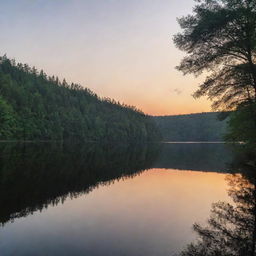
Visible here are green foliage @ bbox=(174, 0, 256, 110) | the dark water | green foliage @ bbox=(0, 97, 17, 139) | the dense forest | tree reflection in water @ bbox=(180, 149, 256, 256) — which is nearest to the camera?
tree reflection in water @ bbox=(180, 149, 256, 256)

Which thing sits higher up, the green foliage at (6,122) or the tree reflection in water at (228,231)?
the green foliage at (6,122)

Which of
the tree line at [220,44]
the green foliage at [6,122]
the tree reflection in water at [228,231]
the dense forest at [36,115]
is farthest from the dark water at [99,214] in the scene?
the dense forest at [36,115]

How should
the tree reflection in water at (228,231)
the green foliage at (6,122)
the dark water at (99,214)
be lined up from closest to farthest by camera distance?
the tree reflection in water at (228,231) < the dark water at (99,214) < the green foliage at (6,122)

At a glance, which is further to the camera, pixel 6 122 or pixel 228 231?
pixel 6 122

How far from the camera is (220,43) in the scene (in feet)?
61.8

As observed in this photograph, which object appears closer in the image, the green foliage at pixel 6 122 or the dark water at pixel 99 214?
the dark water at pixel 99 214

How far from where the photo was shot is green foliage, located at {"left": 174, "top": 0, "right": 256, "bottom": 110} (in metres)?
17.6

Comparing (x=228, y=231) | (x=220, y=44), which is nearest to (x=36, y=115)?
(x=220, y=44)

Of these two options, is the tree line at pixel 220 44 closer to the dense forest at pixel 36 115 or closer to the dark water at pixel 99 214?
the dark water at pixel 99 214

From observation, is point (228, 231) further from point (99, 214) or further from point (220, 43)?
point (220, 43)

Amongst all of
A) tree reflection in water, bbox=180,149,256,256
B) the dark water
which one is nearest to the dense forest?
the dark water

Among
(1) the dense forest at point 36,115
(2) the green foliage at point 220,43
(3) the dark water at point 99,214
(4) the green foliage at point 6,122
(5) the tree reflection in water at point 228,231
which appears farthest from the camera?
(1) the dense forest at point 36,115

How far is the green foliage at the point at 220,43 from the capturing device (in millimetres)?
17609

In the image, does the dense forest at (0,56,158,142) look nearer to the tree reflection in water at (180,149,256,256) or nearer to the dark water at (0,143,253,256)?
the dark water at (0,143,253,256)
